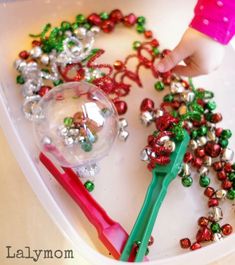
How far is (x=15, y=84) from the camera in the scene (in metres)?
0.65

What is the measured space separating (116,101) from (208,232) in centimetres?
18

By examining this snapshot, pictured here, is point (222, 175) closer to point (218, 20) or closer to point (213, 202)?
point (213, 202)

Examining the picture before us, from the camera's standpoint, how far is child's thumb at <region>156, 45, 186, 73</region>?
0.60m

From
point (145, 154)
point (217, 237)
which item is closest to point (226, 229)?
point (217, 237)

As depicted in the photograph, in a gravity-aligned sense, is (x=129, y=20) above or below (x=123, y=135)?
above

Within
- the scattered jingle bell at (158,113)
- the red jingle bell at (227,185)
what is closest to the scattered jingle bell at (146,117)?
the scattered jingle bell at (158,113)

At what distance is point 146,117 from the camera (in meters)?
0.63

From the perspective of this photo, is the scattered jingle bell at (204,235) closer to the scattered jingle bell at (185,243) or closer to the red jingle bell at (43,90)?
the scattered jingle bell at (185,243)

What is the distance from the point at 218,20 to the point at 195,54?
4 cm

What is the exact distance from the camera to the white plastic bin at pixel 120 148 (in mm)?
543

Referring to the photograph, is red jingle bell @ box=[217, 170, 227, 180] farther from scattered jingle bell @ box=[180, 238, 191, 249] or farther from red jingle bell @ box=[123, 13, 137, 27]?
red jingle bell @ box=[123, 13, 137, 27]

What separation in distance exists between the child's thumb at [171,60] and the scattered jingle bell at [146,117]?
5 centimetres

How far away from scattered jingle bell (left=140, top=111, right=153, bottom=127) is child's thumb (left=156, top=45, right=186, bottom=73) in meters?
0.05

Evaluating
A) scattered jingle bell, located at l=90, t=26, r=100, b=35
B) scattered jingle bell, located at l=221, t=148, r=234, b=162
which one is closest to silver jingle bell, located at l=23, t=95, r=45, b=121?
scattered jingle bell, located at l=90, t=26, r=100, b=35
